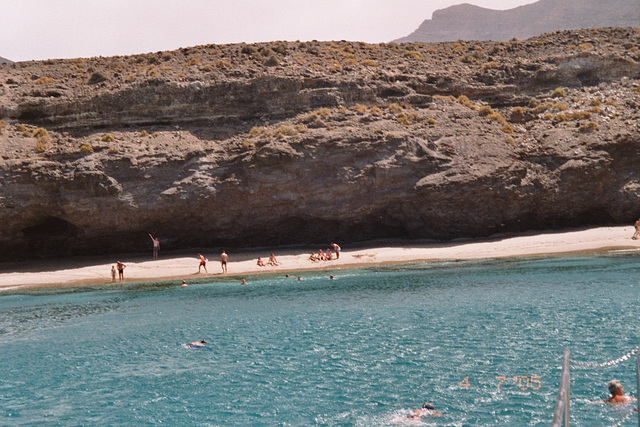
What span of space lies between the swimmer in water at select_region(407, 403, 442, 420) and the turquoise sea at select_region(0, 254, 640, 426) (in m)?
0.18

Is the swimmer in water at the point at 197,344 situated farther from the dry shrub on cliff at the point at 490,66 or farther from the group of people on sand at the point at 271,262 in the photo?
the dry shrub on cliff at the point at 490,66

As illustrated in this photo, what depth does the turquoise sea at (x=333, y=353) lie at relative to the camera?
10.6 meters

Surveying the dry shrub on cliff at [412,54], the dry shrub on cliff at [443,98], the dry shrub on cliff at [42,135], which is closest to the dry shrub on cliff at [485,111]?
the dry shrub on cliff at [443,98]

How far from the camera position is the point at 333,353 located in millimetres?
14188

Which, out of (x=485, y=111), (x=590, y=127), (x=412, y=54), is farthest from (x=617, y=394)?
(x=412, y=54)

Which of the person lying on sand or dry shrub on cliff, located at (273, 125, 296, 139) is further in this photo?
dry shrub on cliff, located at (273, 125, 296, 139)

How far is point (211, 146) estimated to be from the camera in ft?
125

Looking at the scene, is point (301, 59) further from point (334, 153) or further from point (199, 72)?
point (334, 153)

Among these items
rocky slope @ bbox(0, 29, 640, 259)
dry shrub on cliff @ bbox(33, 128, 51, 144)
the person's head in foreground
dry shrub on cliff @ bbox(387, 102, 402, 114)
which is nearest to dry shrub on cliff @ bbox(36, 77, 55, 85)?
rocky slope @ bbox(0, 29, 640, 259)

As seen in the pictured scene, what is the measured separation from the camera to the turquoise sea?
10.6m

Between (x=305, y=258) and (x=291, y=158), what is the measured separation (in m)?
6.53

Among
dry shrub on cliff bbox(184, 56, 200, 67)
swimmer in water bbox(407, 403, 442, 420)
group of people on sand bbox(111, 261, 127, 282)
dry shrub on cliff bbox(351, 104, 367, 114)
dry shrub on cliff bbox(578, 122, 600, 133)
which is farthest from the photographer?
dry shrub on cliff bbox(184, 56, 200, 67)

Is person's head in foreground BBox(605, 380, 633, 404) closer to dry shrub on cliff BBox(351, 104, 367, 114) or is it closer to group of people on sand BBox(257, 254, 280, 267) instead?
group of people on sand BBox(257, 254, 280, 267)

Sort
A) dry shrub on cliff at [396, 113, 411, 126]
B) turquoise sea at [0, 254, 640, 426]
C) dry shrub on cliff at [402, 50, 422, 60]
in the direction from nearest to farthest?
turquoise sea at [0, 254, 640, 426]
dry shrub on cliff at [396, 113, 411, 126]
dry shrub on cliff at [402, 50, 422, 60]
